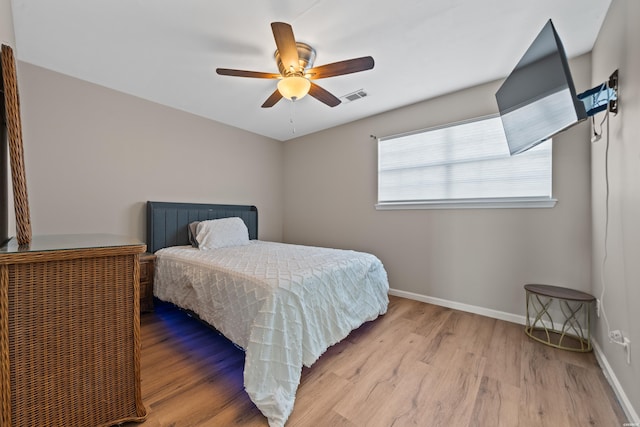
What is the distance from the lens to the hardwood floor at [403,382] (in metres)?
1.34

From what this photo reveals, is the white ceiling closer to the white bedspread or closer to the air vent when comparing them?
the air vent

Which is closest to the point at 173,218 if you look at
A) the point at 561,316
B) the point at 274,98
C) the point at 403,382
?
the point at 274,98

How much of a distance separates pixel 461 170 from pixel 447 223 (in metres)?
0.61

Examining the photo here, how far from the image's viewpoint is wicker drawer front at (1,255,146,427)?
0.99 meters

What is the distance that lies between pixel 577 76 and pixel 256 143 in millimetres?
3874

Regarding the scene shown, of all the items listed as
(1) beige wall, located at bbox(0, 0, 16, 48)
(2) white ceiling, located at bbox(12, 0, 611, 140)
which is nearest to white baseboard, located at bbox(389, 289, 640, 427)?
(2) white ceiling, located at bbox(12, 0, 611, 140)

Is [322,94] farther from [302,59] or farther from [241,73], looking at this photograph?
[241,73]

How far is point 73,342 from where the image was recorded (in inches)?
43.4

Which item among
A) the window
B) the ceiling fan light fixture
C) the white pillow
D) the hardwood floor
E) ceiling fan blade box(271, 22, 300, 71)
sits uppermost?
ceiling fan blade box(271, 22, 300, 71)

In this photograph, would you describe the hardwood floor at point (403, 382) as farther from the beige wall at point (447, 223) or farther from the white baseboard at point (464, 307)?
the beige wall at point (447, 223)

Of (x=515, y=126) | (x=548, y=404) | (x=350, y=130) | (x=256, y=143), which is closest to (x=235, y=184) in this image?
(x=256, y=143)

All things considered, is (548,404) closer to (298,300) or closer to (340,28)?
(298,300)

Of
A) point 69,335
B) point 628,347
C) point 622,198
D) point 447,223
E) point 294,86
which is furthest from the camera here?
point 447,223

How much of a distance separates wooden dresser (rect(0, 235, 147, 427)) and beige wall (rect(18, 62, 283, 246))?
5.80 feet
